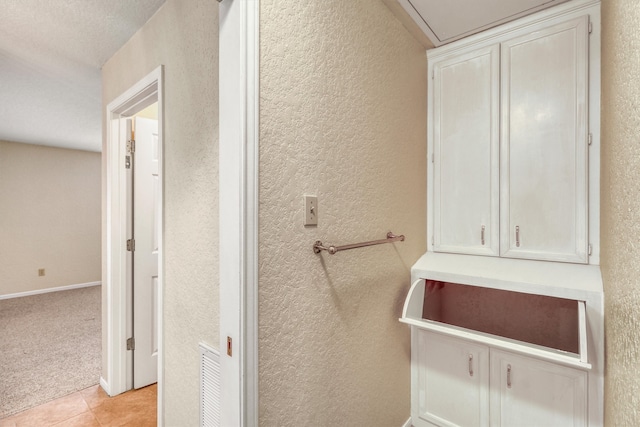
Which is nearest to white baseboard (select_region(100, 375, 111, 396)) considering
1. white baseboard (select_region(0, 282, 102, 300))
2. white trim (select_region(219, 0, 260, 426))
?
white trim (select_region(219, 0, 260, 426))

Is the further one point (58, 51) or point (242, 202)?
point (58, 51)

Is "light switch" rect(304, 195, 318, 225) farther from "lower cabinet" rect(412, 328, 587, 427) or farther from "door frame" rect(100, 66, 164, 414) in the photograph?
"door frame" rect(100, 66, 164, 414)

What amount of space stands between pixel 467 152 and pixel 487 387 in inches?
48.9

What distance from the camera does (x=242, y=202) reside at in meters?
0.92

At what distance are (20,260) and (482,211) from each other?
248 inches

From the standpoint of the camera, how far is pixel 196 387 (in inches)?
58.6

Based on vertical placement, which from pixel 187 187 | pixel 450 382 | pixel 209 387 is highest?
pixel 187 187

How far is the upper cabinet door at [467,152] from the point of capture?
5.48 ft

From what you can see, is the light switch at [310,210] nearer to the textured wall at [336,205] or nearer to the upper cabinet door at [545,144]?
the textured wall at [336,205]

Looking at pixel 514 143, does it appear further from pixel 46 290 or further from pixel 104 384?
pixel 46 290

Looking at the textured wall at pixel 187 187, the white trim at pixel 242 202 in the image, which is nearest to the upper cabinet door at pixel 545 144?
the white trim at pixel 242 202

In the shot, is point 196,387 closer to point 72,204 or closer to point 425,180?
point 425,180

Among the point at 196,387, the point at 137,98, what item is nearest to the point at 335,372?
the point at 196,387

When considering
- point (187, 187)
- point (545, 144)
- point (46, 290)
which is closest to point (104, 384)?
point (187, 187)
